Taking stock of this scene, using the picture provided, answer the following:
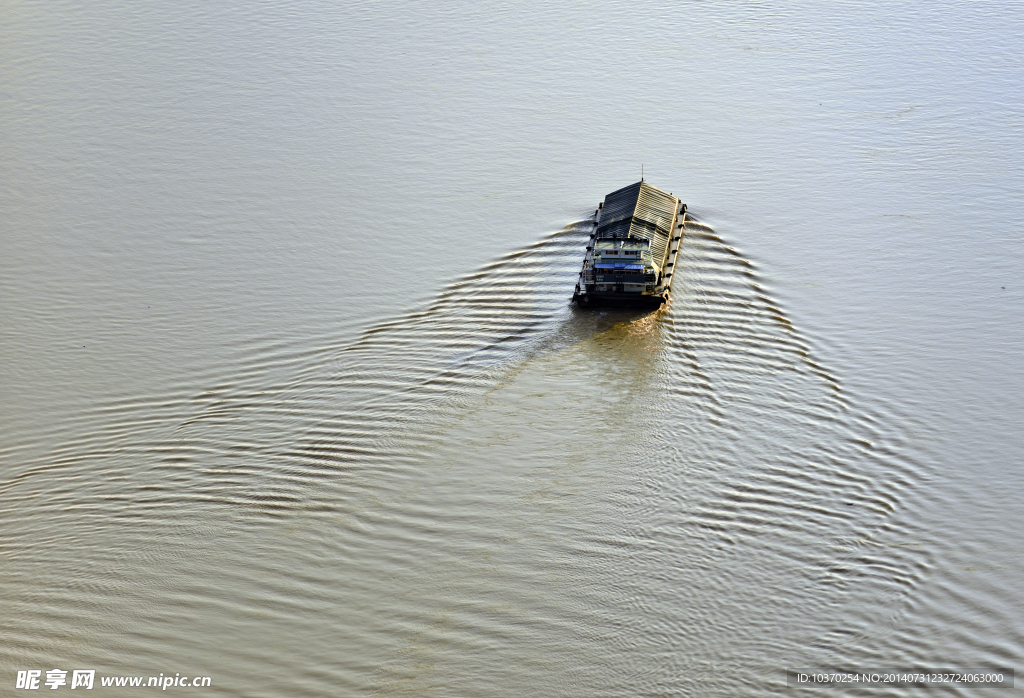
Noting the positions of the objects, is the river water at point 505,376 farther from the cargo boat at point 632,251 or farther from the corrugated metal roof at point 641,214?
the corrugated metal roof at point 641,214

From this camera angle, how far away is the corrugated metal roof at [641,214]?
28.3 metres

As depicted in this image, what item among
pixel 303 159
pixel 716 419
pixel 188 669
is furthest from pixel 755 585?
pixel 303 159

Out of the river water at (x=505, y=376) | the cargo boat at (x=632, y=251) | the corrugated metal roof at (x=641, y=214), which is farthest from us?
the corrugated metal roof at (x=641, y=214)

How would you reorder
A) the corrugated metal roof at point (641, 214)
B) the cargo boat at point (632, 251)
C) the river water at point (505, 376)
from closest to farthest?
the river water at point (505, 376) < the cargo boat at point (632, 251) < the corrugated metal roof at point (641, 214)

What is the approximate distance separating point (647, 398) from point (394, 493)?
673 cm

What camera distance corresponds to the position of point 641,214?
29141 millimetres

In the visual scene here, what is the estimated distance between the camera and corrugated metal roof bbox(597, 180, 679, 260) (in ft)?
92.8

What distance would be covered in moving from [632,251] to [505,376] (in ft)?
18.8

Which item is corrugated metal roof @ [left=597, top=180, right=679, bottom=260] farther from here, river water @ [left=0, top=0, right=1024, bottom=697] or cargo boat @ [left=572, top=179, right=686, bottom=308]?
river water @ [left=0, top=0, right=1024, bottom=697]

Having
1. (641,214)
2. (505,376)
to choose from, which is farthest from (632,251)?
(505,376)

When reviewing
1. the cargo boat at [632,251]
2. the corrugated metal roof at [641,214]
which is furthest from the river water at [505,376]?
the corrugated metal roof at [641,214]

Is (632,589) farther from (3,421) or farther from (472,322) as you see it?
(3,421)

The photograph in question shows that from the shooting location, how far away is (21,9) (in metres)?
48.9

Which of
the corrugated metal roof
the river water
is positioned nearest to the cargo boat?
the corrugated metal roof
